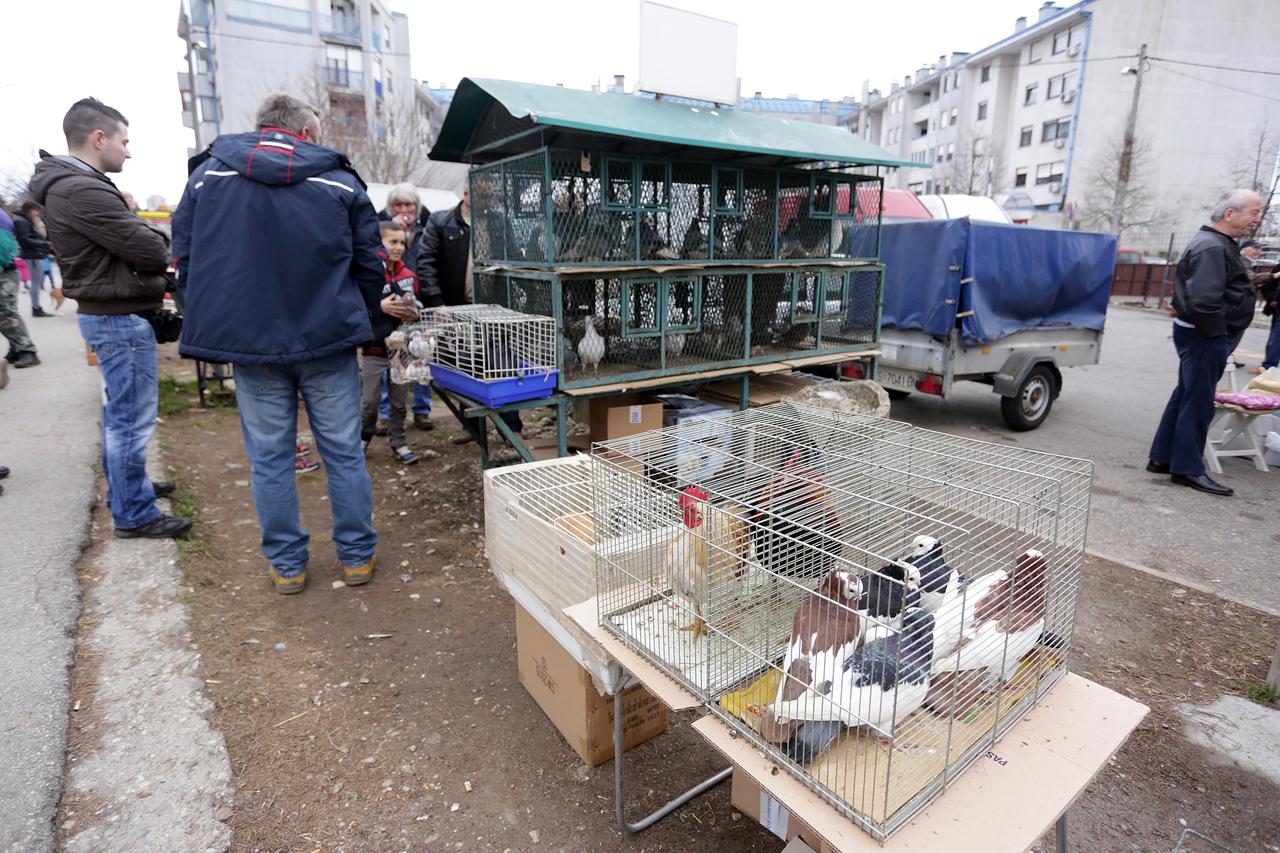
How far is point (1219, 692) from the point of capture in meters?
2.73

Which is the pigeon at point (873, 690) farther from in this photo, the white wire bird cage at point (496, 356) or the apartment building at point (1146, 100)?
the apartment building at point (1146, 100)

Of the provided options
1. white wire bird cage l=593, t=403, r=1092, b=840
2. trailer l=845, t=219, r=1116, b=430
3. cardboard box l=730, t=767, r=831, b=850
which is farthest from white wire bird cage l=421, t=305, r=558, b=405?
Answer: trailer l=845, t=219, r=1116, b=430

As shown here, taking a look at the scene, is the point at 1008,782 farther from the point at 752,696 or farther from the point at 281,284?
the point at 281,284

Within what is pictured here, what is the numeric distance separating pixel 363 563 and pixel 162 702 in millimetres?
1109

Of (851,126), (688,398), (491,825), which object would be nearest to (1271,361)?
(688,398)

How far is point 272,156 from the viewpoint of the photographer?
2771 millimetres

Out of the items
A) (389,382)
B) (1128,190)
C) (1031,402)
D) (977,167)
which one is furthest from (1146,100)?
(389,382)

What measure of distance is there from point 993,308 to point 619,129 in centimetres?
423

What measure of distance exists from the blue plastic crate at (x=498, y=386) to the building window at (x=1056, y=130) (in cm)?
3669

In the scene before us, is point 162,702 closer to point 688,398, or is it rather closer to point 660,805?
point 660,805

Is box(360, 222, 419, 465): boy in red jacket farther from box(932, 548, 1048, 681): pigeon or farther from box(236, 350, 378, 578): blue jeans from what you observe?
box(932, 548, 1048, 681): pigeon

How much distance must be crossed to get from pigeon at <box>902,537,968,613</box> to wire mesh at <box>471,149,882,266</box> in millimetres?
2890

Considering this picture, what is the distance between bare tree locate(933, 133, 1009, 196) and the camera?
35500 millimetres

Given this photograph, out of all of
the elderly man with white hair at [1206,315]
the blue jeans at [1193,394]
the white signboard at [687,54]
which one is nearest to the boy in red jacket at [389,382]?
the white signboard at [687,54]
